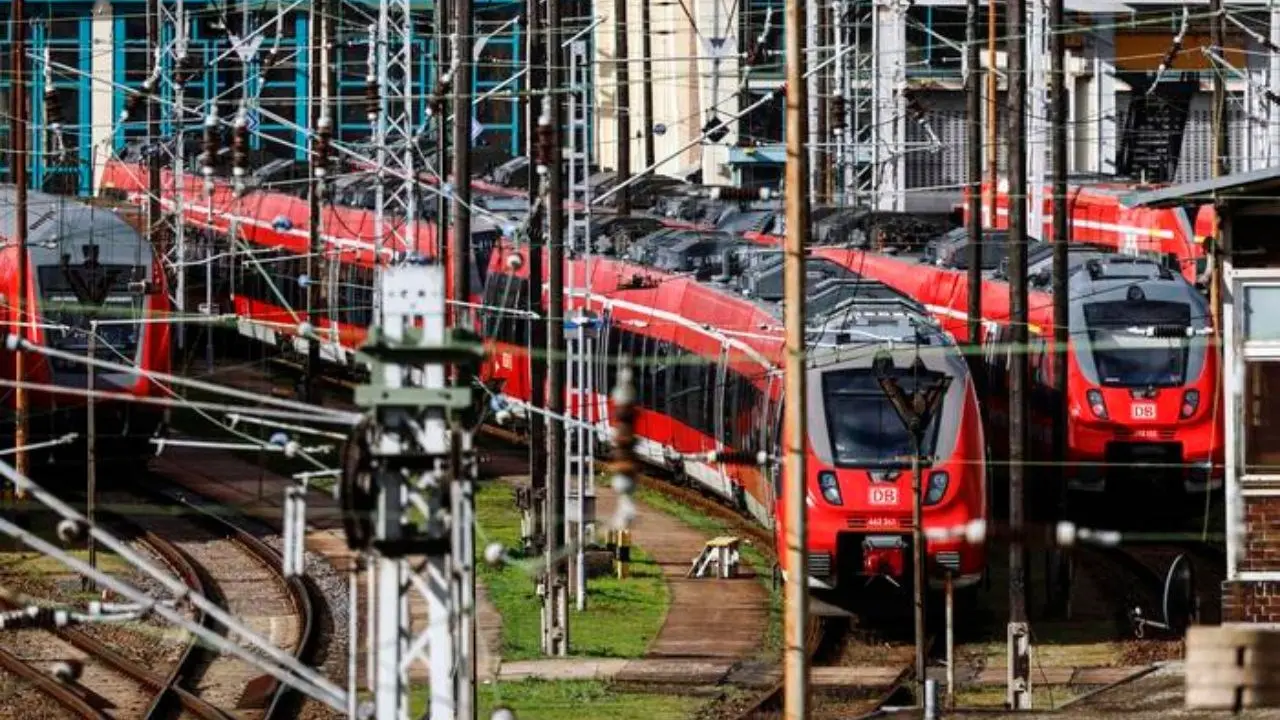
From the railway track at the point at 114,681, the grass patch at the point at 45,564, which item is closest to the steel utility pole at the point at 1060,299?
the railway track at the point at 114,681

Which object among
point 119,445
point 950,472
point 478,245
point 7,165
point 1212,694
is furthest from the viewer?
point 7,165

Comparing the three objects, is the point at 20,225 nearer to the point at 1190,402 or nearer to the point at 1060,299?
the point at 1060,299

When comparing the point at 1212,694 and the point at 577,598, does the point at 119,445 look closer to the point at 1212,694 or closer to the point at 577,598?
the point at 577,598

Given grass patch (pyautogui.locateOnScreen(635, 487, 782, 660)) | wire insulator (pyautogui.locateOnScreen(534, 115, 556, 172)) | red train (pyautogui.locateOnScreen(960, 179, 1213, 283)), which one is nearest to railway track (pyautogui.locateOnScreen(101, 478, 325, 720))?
grass patch (pyautogui.locateOnScreen(635, 487, 782, 660))

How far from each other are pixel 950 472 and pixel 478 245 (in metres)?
18.0

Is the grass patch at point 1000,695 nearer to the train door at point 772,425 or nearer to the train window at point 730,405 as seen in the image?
the train door at point 772,425

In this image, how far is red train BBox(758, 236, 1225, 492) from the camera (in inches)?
1351

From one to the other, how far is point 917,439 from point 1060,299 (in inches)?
222

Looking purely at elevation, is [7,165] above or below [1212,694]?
above

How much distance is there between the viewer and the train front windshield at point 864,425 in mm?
28703

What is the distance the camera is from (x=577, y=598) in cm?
3209

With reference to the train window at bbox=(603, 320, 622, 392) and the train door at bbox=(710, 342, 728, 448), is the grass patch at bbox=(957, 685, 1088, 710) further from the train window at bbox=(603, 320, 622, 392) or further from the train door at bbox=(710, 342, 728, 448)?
the train window at bbox=(603, 320, 622, 392)

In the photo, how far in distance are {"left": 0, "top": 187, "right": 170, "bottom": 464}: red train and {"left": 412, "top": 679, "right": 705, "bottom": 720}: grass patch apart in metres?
12.0

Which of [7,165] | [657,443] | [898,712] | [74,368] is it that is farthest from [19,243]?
[7,165]
